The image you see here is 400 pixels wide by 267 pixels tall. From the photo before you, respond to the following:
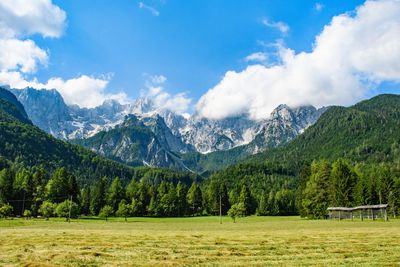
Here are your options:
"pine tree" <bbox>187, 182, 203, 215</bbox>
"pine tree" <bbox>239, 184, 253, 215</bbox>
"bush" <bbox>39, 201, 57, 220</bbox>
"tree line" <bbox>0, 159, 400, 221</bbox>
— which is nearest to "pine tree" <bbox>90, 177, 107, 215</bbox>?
"tree line" <bbox>0, 159, 400, 221</bbox>

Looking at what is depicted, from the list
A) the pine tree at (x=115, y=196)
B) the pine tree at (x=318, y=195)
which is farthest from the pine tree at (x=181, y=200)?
the pine tree at (x=318, y=195)

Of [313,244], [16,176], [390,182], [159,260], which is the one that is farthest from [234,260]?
[16,176]

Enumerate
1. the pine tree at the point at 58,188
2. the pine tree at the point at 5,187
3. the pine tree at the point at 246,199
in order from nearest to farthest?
the pine tree at the point at 5,187 → the pine tree at the point at 58,188 → the pine tree at the point at 246,199

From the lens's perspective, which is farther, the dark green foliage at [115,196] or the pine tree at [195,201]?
the pine tree at [195,201]

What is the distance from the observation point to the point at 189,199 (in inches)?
7106

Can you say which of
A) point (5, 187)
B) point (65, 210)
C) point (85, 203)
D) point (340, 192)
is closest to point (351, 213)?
point (340, 192)

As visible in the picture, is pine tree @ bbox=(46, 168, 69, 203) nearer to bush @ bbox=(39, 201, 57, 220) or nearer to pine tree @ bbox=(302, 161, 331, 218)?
bush @ bbox=(39, 201, 57, 220)

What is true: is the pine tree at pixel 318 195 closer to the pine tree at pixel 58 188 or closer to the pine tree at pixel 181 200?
the pine tree at pixel 181 200

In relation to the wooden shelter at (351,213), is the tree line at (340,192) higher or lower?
higher

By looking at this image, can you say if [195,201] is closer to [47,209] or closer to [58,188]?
[58,188]

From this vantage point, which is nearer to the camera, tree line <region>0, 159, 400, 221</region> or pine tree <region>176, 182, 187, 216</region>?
tree line <region>0, 159, 400, 221</region>

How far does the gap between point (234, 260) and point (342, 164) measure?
10719 centimetres

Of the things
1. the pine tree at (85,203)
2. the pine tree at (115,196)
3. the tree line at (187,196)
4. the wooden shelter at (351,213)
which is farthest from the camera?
the pine tree at (85,203)

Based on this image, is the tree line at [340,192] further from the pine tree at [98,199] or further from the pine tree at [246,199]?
the pine tree at [98,199]
